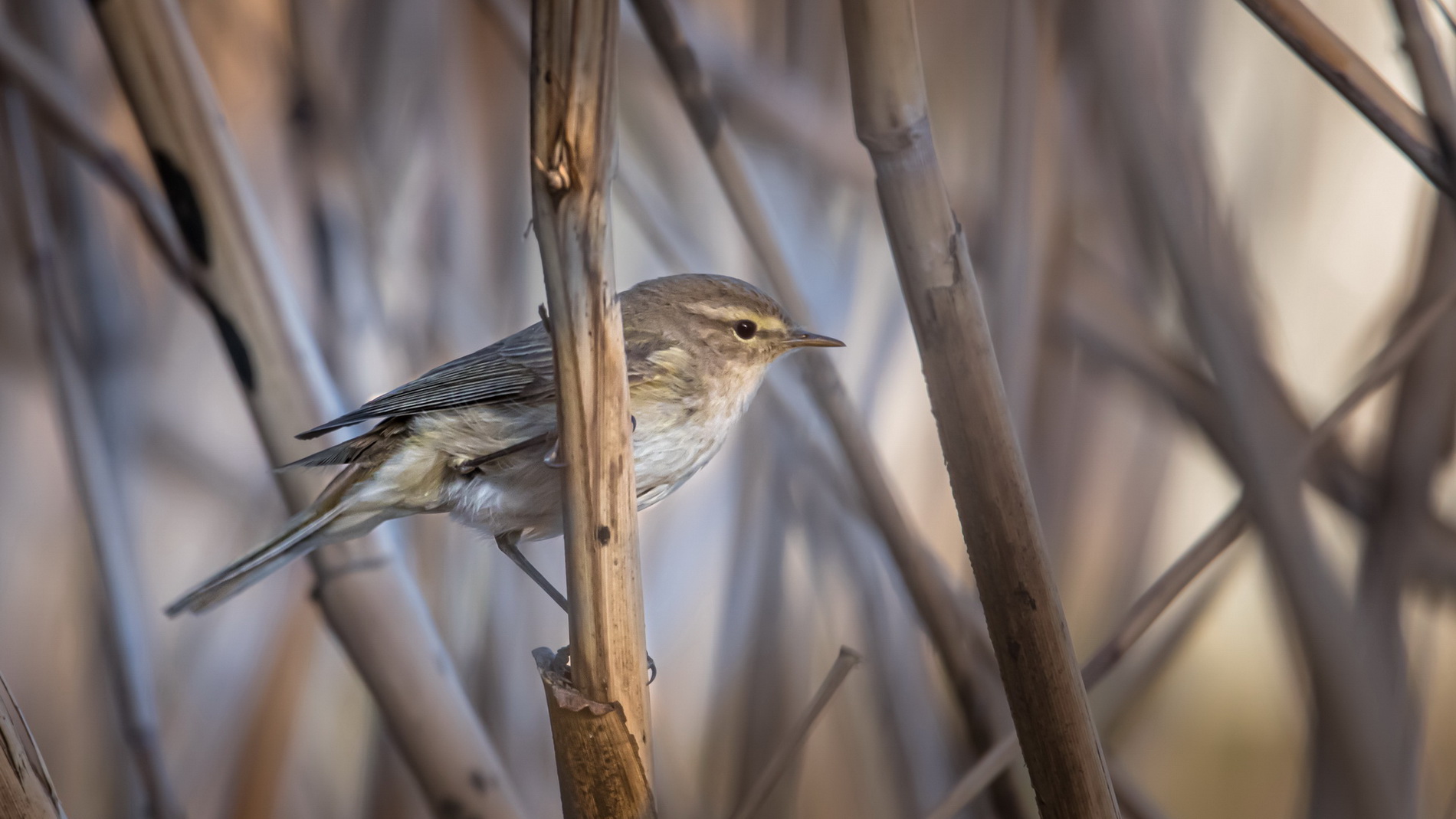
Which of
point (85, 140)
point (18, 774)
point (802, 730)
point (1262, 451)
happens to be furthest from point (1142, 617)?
point (85, 140)

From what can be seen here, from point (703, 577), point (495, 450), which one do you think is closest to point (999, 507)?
point (495, 450)

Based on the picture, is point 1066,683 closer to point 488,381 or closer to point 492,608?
point 488,381

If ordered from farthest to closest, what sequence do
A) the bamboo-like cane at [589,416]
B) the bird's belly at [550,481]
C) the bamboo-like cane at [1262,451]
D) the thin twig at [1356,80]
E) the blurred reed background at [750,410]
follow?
the blurred reed background at [750,410] → the bird's belly at [550,481] → the bamboo-like cane at [1262,451] → the thin twig at [1356,80] → the bamboo-like cane at [589,416]

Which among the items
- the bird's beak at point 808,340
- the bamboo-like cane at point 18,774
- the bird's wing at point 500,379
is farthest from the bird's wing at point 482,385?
the bamboo-like cane at point 18,774

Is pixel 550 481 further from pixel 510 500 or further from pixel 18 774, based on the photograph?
pixel 18 774

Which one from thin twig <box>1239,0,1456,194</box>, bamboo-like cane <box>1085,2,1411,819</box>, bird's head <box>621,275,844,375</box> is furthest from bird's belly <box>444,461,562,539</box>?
thin twig <box>1239,0,1456,194</box>

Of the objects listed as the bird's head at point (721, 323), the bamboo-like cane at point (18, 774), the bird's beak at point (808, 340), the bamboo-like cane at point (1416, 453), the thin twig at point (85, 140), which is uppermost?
the thin twig at point (85, 140)

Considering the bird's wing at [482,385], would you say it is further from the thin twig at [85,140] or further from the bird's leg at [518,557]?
the thin twig at [85,140]
